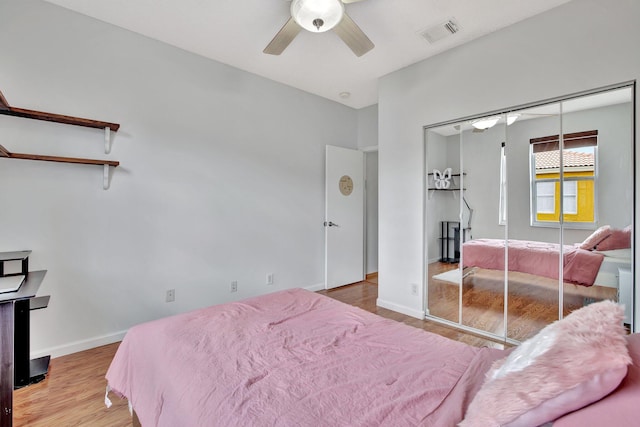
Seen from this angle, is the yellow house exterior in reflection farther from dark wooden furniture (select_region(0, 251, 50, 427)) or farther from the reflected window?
dark wooden furniture (select_region(0, 251, 50, 427))

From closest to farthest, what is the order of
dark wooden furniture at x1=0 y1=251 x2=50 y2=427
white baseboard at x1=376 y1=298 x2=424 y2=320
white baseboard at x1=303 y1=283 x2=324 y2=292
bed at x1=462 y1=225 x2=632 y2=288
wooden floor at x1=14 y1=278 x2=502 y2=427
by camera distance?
dark wooden furniture at x1=0 y1=251 x2=50 y2=427
wooden floor at x1=14 y1=278 x2=502 y2=427
bed at x1=462 y1=225 x2=632 y2=288
white baseboard at x1=376 y1=298 x2=424 y2=320
white baseboard at x1=303 y1=283 x2=324 y2=292

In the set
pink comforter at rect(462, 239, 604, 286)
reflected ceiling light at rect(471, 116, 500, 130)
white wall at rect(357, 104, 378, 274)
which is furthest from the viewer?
white wall at rect(357, 104, 378, 274)

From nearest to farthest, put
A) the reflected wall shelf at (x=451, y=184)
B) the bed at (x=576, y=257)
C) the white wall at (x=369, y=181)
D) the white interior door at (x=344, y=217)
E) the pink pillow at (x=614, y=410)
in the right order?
the pink pillow at (x=614, y=410) → the bed at (x=576, y=257) → the reflected wall shelf at (x=451, y=184) → the white interior door at (x=344, y=217) → the white wall at (x=369, y=181)

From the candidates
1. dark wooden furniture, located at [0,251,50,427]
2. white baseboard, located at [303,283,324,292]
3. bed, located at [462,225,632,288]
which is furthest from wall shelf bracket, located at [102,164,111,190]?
bed, located at [462,225,632,288]

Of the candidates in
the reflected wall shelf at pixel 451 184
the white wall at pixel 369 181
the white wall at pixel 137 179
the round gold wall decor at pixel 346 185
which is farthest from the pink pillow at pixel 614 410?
the white wall at pixel 369 181

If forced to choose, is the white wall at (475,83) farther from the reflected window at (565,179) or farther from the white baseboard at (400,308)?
the reflected window at (565,179)

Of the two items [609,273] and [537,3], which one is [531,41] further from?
[609,273]

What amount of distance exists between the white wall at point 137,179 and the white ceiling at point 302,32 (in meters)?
0.20

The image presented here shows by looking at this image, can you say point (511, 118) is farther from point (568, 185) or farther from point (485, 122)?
point (568, 185)

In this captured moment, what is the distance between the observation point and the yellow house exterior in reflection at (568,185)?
7.14 ft

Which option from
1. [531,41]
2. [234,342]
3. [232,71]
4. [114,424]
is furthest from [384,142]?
[114,424]

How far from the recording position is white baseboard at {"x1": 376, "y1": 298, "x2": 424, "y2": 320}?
314 cm

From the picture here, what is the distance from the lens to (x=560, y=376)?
63cm

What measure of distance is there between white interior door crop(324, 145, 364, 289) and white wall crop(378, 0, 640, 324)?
0.88 m
